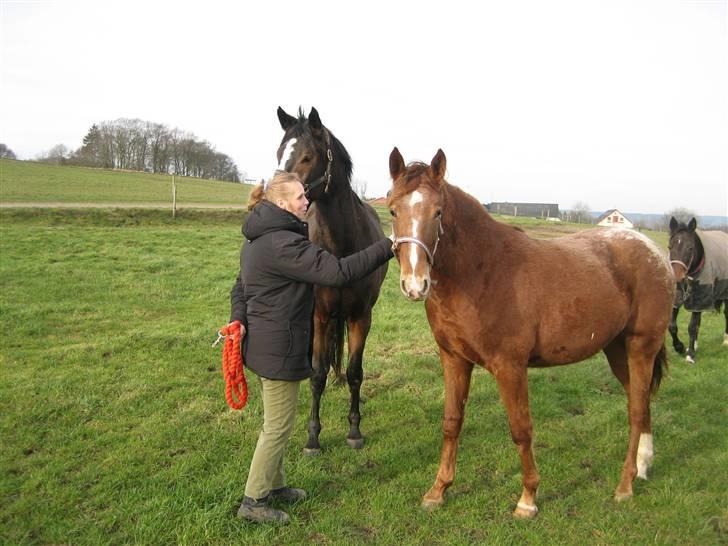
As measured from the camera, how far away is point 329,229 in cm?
455

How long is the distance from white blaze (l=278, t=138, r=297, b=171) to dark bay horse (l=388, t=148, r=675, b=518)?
53.8 inches

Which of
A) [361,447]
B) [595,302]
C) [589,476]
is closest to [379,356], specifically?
[361,447]

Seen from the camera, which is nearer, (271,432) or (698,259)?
(271,432)

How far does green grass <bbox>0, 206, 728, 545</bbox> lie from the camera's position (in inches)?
129

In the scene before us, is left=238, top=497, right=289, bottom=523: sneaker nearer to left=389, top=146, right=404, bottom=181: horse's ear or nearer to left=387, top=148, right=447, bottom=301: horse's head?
left=387, top=148, right=447, bottom=301: horse's head

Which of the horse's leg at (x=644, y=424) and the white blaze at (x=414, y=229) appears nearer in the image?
the white blaze at (x=414, y=229)

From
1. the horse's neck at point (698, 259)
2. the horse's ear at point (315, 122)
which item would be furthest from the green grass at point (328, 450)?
the horse's ear at point (315, 122)

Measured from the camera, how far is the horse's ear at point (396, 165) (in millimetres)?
3049

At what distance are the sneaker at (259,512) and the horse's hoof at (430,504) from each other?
3.32ft

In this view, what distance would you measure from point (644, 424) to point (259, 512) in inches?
130

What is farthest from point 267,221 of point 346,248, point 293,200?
point 346,248

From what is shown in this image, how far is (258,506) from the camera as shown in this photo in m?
3.27

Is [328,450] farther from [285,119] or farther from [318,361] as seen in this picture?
[285,119]

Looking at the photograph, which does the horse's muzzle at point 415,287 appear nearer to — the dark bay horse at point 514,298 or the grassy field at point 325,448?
the dark bay horse at point 514,298
